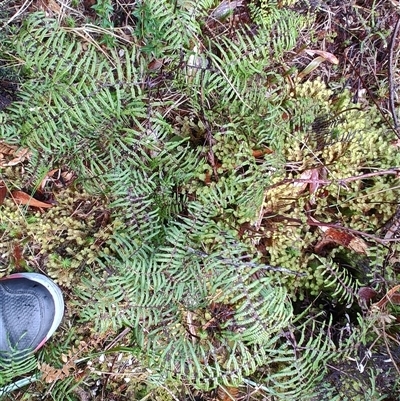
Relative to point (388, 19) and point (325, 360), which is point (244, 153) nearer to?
point (325, 360)

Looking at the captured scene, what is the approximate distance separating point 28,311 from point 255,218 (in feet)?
4.05

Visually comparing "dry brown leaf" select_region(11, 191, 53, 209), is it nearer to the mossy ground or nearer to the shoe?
the mossy ground

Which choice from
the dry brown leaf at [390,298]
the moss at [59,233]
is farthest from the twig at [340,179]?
the moss at [59,233]

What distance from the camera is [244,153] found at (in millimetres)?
2244

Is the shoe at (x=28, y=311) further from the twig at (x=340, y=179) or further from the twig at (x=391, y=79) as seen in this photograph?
the twig at (x=391, y=79)

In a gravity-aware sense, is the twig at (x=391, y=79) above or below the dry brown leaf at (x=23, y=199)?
above

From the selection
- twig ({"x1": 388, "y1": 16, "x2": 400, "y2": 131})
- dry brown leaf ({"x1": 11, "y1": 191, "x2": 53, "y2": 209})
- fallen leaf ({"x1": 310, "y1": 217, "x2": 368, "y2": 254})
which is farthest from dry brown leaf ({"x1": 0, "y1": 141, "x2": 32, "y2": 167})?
twig ({"x1": 388, "y1": 16, "x2": 400, "y2": 131})

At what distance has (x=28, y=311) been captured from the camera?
2381 mm

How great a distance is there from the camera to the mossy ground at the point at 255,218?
2316 mm

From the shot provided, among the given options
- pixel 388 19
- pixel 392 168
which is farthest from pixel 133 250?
pixel 388 19

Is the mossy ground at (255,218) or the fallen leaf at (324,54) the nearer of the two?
the mossy ground at (255,218)

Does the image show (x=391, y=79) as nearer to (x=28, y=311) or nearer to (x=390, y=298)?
(x=390, y=298)

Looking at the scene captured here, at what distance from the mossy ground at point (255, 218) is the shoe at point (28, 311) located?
7cm

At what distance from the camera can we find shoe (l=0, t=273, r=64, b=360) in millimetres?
2346
